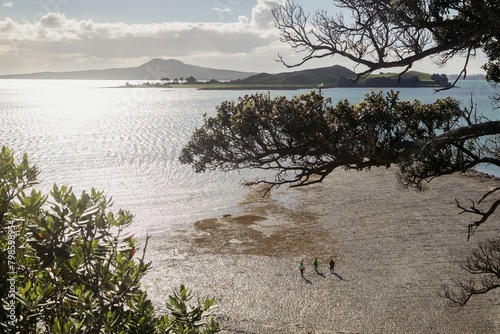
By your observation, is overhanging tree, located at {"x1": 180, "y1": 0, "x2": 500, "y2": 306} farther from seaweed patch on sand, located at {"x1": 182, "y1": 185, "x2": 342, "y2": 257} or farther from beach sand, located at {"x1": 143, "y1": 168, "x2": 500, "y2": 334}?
seaweed patch on sand, located at {"x1": 182, "y1": 185, "x2": 342, "y2": 257}

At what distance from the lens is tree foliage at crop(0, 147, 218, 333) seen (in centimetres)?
557

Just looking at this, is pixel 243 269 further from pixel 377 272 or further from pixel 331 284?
pixel 377 272

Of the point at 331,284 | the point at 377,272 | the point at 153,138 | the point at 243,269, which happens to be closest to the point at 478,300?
the point at 377,272

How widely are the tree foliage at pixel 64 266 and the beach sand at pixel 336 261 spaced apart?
1446 centimetres

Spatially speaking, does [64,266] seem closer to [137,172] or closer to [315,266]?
[315,266]

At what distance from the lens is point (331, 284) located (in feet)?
81.2

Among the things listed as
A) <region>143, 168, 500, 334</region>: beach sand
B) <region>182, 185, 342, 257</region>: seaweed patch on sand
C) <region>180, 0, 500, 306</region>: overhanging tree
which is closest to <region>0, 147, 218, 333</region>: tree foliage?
<region>180, 0, 500, 306</region>: overhanging tree

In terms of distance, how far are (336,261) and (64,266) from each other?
24.4m

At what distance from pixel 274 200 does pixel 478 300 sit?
80.1 ft

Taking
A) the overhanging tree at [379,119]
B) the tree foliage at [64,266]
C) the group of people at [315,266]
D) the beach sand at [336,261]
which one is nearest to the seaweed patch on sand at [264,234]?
the beach sand at [336,261]

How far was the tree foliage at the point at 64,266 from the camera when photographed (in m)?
5.57

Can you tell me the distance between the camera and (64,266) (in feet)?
20.0

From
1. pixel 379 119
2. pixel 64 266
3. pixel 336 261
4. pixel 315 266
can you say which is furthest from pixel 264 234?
pixel 64 266

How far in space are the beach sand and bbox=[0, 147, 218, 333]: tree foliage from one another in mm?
14462
